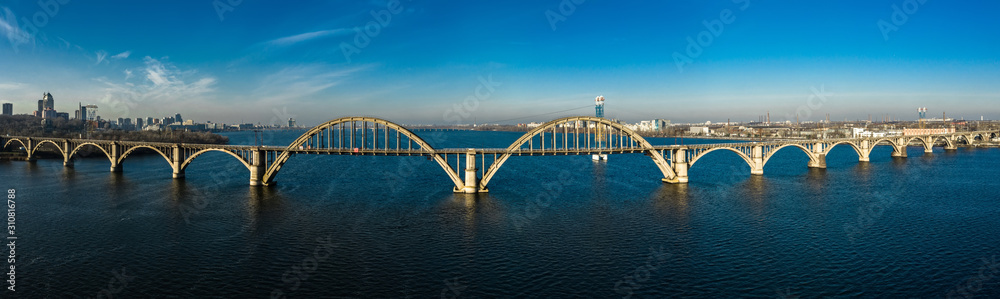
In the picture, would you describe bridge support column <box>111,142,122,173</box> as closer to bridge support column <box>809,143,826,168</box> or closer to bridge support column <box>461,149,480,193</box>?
bridge support column <box>461,149,480,193</box>

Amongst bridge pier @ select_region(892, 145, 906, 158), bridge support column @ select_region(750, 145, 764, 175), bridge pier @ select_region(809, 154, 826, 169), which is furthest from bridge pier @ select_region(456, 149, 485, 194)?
bridge pier @ select_region(892, 145, 906, 158)

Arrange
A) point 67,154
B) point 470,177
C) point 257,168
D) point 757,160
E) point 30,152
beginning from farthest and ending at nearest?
point 30,152
point 67,154
point 757,160
point 257,168
point 470,177

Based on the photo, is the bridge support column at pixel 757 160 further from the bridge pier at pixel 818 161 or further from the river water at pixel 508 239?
the bridge pier at pixel 818 161

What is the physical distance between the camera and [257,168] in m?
71.0

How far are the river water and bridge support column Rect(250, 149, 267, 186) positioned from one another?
3250 millimetres

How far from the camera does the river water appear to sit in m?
30.5

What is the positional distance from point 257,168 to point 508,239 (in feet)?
149

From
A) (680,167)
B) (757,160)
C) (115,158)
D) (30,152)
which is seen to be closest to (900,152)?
(757,160)

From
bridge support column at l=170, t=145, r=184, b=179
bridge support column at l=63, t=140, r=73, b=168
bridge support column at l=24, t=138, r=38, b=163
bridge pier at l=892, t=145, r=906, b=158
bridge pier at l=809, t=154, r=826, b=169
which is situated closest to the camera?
bridge support column at l=170, t=145, r=184, b=179

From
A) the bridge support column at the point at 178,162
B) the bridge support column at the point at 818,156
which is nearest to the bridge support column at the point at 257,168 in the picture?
the bridge support column at the point at 178,162

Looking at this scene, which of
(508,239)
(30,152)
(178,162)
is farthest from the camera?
(30,152)

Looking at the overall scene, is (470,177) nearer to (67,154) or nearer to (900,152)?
(67,154)

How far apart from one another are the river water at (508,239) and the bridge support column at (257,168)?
325cm

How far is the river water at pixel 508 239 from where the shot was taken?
30.5 metres
